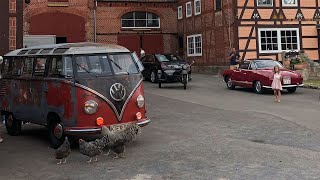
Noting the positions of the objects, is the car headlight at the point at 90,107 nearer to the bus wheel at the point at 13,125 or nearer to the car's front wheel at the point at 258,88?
the bus wheel at the point at 13,125

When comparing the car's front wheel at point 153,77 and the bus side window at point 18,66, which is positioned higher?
the car's front wheel at point 153,77

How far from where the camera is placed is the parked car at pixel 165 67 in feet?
69.9

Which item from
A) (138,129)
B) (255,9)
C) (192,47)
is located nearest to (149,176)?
(138,129)

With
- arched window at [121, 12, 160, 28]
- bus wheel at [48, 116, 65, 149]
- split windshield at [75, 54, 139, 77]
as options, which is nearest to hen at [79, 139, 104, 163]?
bus wheel at [48, 116, 65, 149]

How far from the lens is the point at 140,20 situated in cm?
3453

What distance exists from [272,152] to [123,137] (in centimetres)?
277

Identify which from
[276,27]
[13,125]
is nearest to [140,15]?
[276,27]

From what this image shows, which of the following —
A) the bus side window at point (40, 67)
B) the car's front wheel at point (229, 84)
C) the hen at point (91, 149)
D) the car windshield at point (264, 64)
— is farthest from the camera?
the car's front wheel at point (229, 84)

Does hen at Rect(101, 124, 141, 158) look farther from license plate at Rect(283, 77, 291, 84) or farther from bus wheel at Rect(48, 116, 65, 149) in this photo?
license plate at Rect(283, 77, 291, 84)

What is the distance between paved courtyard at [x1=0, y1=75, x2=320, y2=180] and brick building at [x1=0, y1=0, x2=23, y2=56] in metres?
3.40

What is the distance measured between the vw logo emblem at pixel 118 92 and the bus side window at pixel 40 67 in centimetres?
184

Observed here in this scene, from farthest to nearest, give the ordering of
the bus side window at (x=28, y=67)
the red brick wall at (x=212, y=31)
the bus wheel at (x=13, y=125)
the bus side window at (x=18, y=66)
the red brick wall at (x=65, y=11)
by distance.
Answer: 1. the red brick wall at (x=65, y=11)
2. the red brick wall at (x=212, y=31)
3. the bus wheel at (x=13, y=125)
4. the bus side window at (x=18, y=66)
5. the bus side window at (x=28, y=67)

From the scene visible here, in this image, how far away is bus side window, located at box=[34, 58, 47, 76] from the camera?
362 inches

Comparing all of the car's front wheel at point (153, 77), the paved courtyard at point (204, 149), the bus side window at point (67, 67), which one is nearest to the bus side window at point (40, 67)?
the bus side window at point (67, 67)
